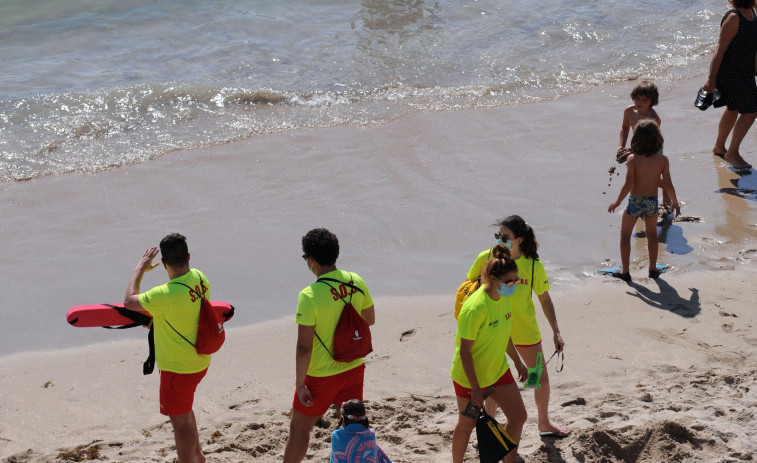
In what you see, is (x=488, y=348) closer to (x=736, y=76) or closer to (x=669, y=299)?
(x=669, y=299)

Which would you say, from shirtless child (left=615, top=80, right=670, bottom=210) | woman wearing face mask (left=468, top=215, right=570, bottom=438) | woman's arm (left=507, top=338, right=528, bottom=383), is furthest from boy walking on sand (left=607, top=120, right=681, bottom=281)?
woman's arm (left=507, top=338, right=528, bottom=383)

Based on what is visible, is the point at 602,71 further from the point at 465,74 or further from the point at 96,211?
the point at 96,211

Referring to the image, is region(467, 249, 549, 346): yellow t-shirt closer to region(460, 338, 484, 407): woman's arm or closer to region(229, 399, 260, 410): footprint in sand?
region(460, 338, 484, 407): woman's arm

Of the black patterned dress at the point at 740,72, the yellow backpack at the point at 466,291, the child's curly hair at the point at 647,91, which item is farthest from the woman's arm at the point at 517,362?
the black patterned dress at the point at 740,72

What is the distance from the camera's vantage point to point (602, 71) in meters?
13.3

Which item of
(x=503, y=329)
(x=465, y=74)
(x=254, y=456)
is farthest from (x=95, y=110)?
(x=503, y=329)

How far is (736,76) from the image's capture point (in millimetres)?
9336

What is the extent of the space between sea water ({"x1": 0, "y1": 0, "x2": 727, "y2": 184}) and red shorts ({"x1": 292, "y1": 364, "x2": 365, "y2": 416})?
262 inches

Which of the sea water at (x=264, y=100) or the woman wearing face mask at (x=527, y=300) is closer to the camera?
the woman wearing face mask at (x=527, y=300)

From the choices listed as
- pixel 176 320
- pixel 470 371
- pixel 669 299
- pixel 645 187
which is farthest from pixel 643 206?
pixel 176 320

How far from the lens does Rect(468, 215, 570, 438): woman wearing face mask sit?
15.8 ft

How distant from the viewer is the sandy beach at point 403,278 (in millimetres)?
5234

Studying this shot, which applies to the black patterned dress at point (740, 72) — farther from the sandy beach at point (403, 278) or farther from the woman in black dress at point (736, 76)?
the sandy beach at point (403, 278)

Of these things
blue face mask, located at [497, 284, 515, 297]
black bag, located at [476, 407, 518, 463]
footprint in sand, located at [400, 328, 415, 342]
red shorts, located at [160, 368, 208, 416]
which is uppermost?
blue face mask, located at [497, 284, 515, 297]
